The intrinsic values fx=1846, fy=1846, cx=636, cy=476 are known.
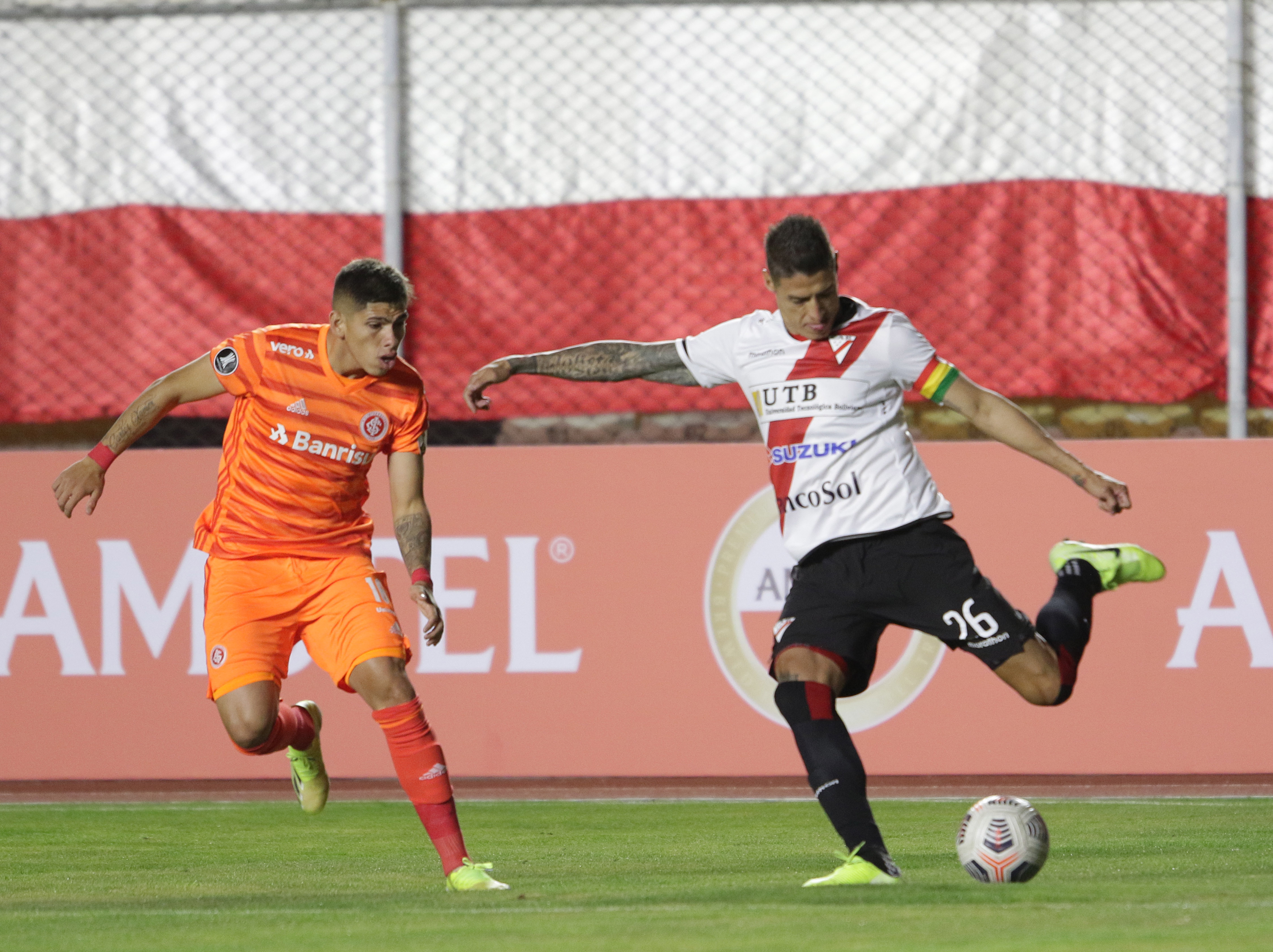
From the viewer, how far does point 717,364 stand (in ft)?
19.0

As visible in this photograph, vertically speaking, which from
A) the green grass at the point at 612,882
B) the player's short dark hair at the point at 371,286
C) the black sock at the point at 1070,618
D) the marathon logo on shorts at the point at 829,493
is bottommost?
the green grass at the point at 612,882

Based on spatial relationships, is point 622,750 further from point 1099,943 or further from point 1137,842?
point 1099,943

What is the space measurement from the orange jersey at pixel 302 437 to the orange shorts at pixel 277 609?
0.06 meters

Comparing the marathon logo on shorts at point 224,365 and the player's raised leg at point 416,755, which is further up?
the marathon logo on shorts at point 224,365

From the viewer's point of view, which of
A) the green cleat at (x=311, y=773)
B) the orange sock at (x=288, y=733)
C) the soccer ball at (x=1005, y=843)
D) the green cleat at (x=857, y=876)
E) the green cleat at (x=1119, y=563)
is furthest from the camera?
the green cleat at (x=311, y=773)

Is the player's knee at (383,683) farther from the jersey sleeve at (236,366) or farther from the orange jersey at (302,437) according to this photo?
the jersey sleeve at (236,366)

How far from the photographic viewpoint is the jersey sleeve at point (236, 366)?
592 cm

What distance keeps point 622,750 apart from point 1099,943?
473cm

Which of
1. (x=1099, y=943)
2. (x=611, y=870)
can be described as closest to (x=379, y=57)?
(x=611, y=870)

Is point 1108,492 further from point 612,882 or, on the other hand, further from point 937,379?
point 612,882

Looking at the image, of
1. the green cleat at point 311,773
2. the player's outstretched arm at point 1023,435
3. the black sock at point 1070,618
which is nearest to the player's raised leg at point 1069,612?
the black sock at point 1070,618

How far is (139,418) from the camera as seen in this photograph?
19.2 ft

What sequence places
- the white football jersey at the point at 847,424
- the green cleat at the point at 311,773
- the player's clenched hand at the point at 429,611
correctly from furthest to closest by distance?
the green cleat at the point at 311,773 → the white football jersey at the point at 847,424 → the player's clenched hand at the point at 429,611

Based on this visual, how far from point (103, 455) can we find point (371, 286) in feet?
3.46
